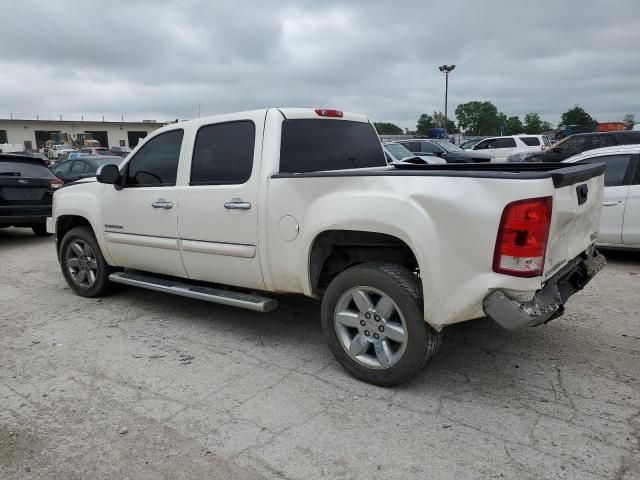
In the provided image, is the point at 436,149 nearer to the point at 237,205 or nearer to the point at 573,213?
the point at 237,205

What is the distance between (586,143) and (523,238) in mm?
13761

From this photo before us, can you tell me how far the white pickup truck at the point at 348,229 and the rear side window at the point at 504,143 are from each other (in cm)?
1718

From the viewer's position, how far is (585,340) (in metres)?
4.18

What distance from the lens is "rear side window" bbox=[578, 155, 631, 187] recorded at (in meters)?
6.66

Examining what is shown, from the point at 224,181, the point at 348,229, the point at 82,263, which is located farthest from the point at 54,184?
the point at 348,229

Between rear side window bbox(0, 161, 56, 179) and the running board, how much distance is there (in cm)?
514

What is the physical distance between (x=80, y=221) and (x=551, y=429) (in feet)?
17.0

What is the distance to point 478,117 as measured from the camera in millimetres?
104625

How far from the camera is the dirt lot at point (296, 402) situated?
2686 mm

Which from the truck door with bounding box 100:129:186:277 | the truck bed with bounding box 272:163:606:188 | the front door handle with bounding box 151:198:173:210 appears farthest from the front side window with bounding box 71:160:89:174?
the truck bed with bounding box 272:163:606:188

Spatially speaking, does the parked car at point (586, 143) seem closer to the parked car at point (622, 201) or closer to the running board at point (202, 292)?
the parked car at point (622, 201)

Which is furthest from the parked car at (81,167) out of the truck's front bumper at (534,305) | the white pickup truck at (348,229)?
the truck's front bumper at (534,305)

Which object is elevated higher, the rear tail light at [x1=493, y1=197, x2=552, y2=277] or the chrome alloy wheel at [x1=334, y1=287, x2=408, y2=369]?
the rear tail light at [x1=493, y1=197, x2=552, y2=277]

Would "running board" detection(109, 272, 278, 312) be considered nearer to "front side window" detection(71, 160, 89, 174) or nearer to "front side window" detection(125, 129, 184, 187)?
"front side window" detection(125, 129, 184, 187)
